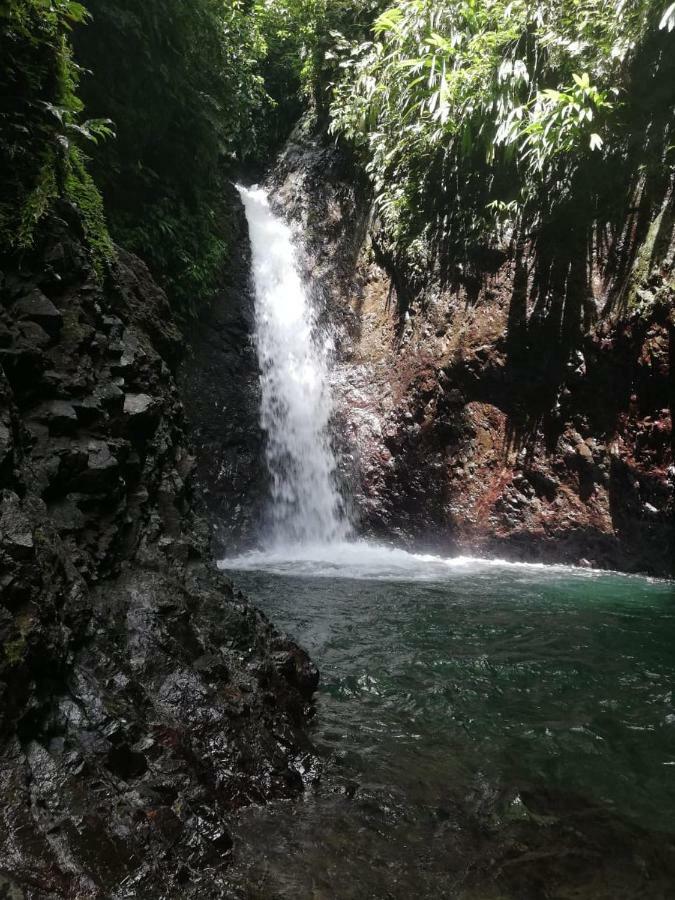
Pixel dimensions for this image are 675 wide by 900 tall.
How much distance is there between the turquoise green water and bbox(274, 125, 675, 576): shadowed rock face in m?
2.03

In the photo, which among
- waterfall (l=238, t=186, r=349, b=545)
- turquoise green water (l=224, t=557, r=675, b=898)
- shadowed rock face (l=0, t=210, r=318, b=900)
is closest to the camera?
shadowed rock face (l=0, t=210, r=318, b=900)

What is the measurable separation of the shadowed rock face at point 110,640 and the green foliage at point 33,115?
0.20 m

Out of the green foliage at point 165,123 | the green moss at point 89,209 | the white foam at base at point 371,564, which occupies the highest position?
the green foliage at point 165,123

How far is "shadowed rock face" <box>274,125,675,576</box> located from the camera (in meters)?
7.12

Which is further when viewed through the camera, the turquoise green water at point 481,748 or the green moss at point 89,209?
the green moss at point 89,209

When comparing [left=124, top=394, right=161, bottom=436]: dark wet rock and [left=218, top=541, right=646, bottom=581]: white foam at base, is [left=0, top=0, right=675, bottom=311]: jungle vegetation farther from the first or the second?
[left=218, top=541, right=646, bottom=581]: white foam at base

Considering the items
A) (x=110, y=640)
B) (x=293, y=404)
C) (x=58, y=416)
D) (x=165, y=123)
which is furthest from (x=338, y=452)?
(x=110, y=640)

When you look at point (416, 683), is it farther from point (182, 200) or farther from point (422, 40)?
point (422, 40)

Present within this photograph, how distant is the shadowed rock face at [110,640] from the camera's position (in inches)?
69.5

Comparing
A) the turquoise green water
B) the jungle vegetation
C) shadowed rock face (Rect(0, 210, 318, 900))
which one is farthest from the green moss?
the turquoise green water

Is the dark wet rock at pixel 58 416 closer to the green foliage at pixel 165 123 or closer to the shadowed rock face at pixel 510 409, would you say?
the green foliage at pixel 165 123

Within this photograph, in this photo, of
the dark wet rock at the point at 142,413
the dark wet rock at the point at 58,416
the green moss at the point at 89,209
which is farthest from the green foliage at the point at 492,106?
the dark wet rock at the point at 58,416

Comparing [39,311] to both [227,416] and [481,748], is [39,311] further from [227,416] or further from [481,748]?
[227,416]

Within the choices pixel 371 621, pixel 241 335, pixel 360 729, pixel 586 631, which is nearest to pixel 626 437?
pixel 586 631
